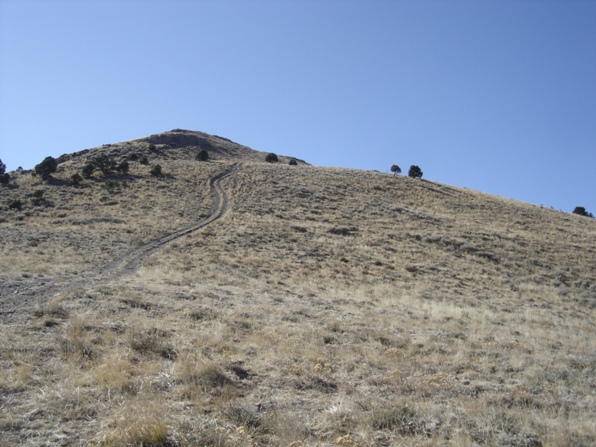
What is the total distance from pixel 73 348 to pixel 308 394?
4.37 m

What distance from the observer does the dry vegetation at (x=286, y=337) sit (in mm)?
5082

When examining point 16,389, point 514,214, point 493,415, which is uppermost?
point 514,214

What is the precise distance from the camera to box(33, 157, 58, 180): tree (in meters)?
42.8

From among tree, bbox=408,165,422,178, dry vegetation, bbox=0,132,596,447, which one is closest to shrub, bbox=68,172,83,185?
dry vegetation, bbox=0,132,596,447

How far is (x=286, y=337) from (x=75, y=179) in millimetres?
40144

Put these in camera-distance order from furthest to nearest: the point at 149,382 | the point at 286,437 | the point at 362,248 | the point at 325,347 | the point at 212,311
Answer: the point at 362,248
the point at 212,311
the point at 325,347
the point at 149,382
the point at 286,437

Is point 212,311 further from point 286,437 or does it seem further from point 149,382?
point 286,437

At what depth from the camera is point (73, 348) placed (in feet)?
23.8

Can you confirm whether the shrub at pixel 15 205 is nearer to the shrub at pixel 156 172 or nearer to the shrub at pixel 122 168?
the shrub at pixel 122 168

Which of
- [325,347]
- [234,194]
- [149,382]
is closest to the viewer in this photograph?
Answer: [149,382]

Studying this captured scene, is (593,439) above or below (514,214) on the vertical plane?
below

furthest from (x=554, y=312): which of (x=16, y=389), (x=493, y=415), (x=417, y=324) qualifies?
(x=16, y=389)

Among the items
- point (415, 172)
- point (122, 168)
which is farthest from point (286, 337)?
point (415, 172)

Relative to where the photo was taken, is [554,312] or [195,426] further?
[554,312]
